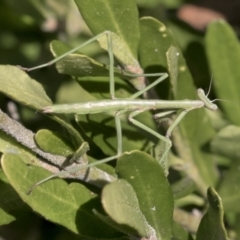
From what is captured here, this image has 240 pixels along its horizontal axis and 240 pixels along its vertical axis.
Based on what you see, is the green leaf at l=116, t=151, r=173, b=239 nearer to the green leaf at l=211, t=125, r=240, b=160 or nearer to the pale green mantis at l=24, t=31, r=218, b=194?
the pale green mantis at l=24, t=31, r=218, b=194

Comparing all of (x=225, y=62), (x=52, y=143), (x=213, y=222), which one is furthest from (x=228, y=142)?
(x=52, y=143)

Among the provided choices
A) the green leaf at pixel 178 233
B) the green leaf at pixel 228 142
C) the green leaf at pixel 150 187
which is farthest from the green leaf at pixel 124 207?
the green leaf at pixel 228 142

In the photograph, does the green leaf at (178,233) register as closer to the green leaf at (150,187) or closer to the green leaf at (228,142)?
the green leaf at (150,187)

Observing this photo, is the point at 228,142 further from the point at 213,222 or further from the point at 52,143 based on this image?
the point at 52,143

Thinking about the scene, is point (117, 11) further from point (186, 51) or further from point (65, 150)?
point (186, 51)

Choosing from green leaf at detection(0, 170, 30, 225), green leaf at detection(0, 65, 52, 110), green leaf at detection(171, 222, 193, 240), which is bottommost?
green leaf at detection(171, 222, 193, 240)

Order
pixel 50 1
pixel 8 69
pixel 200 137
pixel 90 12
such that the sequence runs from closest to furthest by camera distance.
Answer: pixel 8 69 → pixel 90 12 → pixel 200 137 → pixel 50 1

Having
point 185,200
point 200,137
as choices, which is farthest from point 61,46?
point 185,200

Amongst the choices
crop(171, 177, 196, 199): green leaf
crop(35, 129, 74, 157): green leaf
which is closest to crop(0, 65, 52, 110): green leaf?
crop(35, 129, 74, 157): green leaf
